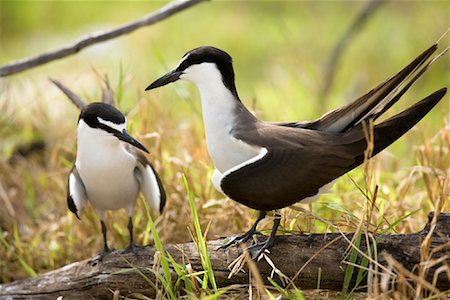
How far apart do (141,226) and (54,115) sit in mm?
2232

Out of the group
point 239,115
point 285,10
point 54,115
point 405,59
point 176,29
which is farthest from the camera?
point 285,10

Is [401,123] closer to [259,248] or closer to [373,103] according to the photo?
[373,103]

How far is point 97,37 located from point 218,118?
132 cm

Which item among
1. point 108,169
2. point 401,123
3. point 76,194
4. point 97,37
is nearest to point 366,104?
point 401,123

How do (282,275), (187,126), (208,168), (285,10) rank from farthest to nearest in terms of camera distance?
(285,10), (187,126), (208,168), (282,275)

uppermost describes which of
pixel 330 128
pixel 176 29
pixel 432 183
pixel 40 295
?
pixel 176 29

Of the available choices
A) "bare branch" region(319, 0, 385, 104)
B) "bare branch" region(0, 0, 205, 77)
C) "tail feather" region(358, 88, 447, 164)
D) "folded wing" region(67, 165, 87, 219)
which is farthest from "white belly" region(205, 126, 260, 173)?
"bare branch" region(319, 0, 385, 104)

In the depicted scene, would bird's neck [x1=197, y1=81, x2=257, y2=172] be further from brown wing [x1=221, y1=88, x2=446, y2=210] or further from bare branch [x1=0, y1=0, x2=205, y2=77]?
bare branch [x1=0, y1=0, x2=205, y2=77]

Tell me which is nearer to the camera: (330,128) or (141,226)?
(330,128)

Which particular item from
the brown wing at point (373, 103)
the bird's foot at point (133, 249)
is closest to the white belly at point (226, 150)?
the brown wing at point (373, 103)

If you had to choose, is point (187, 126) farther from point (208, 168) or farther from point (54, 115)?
point (54, 115)

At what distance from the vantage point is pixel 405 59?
770 centimetres

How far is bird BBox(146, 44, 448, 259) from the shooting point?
9.59 ft

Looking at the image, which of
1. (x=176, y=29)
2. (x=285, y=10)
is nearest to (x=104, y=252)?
(x=176, y=29)
